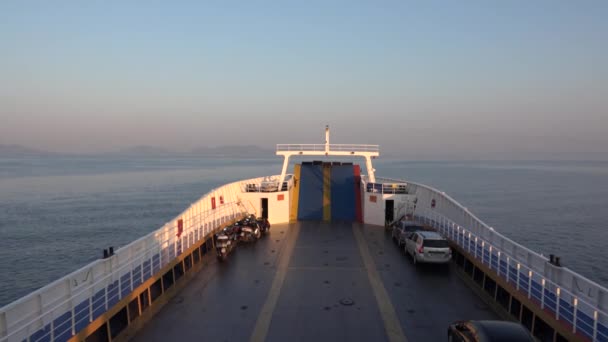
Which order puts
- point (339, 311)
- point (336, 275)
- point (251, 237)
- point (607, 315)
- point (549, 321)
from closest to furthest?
point (607, 315), point (549, 321), point (339, 311), point (336, 275), point (251, 237)

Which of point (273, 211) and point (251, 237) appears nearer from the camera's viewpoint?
point (251, 237)

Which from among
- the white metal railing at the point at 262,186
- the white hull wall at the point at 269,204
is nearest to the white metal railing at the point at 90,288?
the white hull wall at the point at 269,204

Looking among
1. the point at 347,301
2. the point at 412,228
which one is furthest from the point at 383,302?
the point at 412,228

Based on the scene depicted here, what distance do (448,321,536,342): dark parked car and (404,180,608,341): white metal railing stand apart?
143cm

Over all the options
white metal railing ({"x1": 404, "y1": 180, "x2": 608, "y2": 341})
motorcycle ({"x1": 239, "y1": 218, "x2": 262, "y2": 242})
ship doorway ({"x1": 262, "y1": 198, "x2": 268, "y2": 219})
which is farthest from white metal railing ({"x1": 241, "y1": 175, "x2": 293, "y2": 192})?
white metal railing ({"x1": 404, "y1": 180, "x2": 608, "y2": 341})

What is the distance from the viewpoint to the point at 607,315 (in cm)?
632

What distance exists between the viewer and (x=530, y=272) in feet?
28.9

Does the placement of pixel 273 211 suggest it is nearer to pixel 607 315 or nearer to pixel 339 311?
pixel 339 311

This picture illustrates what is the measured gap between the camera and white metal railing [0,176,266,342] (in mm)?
6293

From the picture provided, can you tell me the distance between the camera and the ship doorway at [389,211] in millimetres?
22641

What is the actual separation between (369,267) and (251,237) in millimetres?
6538

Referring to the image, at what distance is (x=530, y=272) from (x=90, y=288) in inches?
405

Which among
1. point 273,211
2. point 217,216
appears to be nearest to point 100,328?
point 217,216

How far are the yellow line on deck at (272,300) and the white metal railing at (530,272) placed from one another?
254 inches
